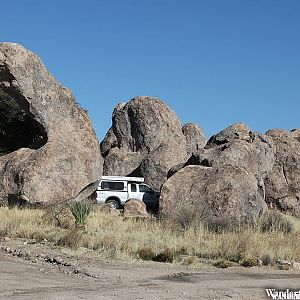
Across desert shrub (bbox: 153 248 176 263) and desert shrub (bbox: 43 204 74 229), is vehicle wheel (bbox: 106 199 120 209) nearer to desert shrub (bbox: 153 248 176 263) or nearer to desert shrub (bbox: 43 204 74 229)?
desert shrub (bbox: 43 204 74 229)

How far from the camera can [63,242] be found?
1419 centimetres

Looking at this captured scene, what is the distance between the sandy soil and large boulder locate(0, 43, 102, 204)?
8257 mm

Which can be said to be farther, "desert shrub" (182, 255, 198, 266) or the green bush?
the green bush

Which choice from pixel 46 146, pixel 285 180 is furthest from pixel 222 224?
pixel 285 180

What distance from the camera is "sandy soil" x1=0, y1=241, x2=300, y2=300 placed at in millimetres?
8429

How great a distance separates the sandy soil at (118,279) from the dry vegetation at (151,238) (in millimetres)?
974

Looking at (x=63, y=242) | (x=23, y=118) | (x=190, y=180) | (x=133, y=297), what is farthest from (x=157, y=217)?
(x=23, y=118)

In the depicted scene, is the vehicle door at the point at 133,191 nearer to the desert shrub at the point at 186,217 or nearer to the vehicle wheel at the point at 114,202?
the vehicle wheel at the point at 114,202

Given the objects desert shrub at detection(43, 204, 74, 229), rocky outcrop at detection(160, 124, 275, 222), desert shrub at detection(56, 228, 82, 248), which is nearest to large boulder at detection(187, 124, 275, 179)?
rocky outcrop at detection(160, 124, 275, 222)

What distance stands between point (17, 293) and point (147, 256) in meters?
5.05

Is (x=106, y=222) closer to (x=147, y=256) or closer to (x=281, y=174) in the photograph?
(x=147, y=256)

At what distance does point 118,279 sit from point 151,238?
537cm

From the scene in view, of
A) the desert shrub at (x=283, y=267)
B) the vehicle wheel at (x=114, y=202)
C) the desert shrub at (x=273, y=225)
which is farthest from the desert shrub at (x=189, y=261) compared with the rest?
the vehicle wheel at (x=114, y=202)

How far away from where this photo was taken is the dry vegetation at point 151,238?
1318 centimetres
